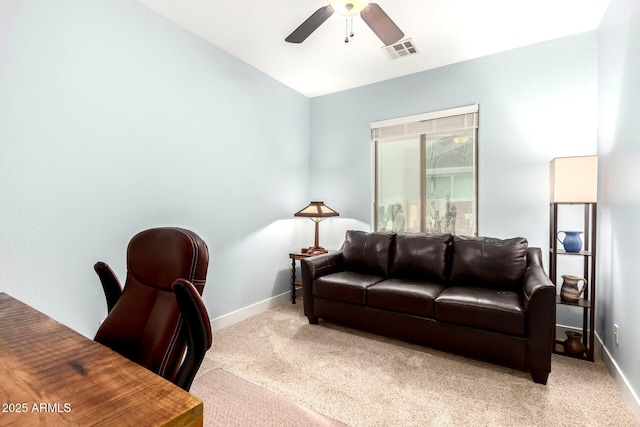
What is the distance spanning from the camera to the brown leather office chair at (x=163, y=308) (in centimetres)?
93

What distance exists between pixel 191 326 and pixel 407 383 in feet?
5.78

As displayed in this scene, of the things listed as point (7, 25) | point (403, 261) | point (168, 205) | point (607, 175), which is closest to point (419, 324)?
point (403, 261)

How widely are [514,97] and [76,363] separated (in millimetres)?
3782

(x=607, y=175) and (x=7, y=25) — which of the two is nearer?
(x=7, y=25)

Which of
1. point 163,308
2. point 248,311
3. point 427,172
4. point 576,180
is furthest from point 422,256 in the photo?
point 163,308

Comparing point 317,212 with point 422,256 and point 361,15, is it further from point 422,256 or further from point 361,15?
point 361,15

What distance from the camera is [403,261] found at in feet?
10.4

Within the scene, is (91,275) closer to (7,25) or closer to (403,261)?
(7,25)

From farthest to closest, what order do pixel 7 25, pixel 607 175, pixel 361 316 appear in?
pixel 361 316, pixel 607 175, pixel 7 25

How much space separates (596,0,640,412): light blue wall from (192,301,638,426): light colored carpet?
0.31 meters

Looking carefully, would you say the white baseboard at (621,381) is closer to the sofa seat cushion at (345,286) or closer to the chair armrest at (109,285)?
the sofa seat cushion at (345,286)

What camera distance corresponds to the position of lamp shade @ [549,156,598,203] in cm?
238

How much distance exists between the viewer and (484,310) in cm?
230

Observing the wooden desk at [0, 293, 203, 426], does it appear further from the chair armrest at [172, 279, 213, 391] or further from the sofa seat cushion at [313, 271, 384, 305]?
the sofa seat cushion at [313, 271, 384, 305]
